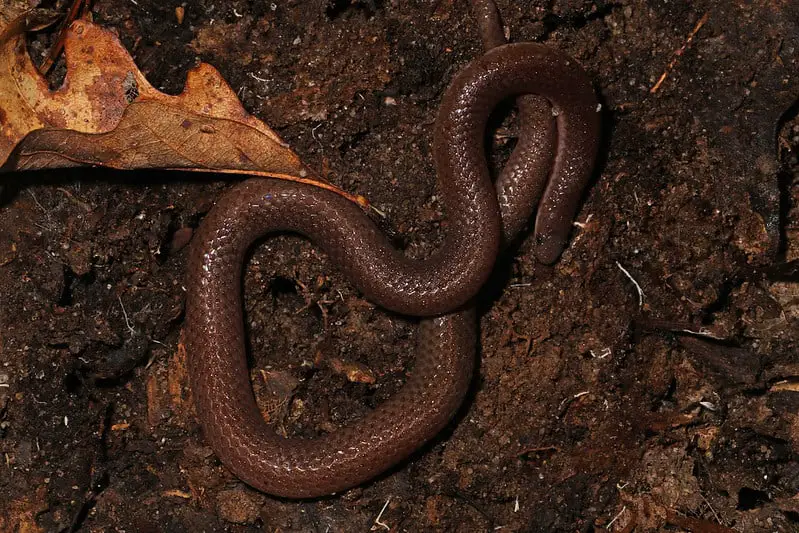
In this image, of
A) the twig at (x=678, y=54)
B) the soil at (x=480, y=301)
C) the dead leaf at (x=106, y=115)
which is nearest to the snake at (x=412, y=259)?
the soil at (x=480, y=301)

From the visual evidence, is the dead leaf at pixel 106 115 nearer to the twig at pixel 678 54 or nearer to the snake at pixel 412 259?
the snake at pixel 412 259

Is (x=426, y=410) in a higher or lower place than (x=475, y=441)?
higher

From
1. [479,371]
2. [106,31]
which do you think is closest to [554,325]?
[479,371]

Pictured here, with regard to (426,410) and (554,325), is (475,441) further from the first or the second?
(554,325)

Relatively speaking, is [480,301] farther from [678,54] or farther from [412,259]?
[678,54]

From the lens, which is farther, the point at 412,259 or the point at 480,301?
the point at 480,301

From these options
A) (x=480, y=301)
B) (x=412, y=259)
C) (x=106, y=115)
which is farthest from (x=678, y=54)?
(x=106, y=115)

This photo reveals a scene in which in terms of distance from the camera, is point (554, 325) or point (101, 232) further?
point (554, 325)

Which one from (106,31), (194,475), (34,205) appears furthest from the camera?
(194,475)
